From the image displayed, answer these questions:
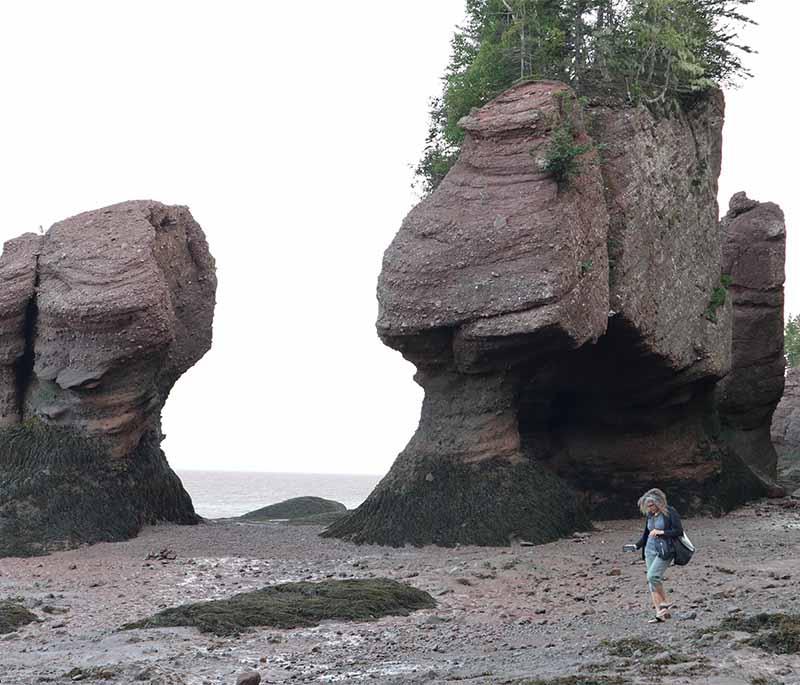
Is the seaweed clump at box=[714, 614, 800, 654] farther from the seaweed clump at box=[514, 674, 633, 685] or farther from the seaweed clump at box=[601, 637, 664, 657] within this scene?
the seaweed clump at box=[514, 674, 633, 685]

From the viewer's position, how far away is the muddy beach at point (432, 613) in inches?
567

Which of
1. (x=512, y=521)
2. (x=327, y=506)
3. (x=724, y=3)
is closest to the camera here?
A: (x=512, y=521)

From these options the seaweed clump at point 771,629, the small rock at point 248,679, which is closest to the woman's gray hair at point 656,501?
the seaweed clump at point 771,629

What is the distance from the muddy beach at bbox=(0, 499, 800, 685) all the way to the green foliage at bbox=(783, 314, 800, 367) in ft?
130

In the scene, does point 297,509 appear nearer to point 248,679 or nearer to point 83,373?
point 83,373

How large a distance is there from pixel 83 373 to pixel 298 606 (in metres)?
11.6

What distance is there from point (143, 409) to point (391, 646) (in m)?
15.0

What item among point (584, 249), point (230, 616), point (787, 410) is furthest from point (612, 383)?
point (787, 410)

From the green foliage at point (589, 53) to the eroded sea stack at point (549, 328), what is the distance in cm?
115

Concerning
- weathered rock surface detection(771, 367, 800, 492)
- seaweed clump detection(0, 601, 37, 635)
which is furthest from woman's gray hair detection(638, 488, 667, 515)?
weathered rock surface detection(771, 367, 800, 492)

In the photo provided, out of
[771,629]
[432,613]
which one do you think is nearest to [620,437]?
[432,613]

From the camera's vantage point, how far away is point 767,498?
119ft

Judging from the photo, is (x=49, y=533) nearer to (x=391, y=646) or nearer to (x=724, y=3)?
(x=391, y=646)

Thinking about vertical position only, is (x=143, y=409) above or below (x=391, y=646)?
above
